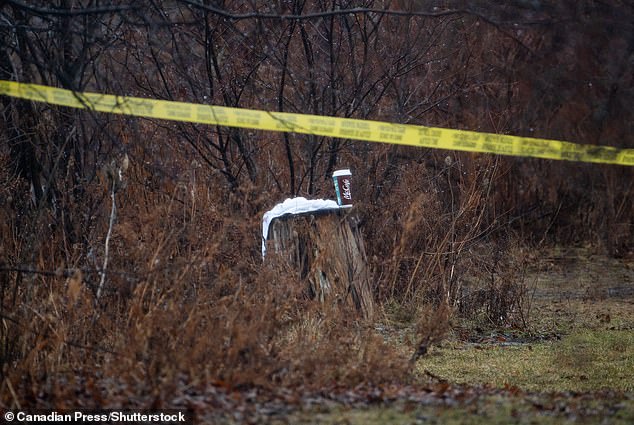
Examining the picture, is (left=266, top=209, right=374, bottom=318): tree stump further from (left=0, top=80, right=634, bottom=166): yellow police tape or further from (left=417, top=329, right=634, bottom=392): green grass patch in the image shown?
(left=0, top=80, right=634, bottom=166): yellow police tape

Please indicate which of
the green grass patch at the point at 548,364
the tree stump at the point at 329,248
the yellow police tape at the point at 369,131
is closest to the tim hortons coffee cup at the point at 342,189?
the tree stump at the point at 329,248

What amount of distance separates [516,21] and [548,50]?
407 mm

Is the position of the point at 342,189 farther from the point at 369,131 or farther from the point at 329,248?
the point at 369,131

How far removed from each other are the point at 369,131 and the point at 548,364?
8.09ft

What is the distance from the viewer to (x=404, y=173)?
11.5 metres

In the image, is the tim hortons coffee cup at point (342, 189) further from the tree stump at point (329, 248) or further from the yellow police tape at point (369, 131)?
the yellow police tape at point (369, 131)

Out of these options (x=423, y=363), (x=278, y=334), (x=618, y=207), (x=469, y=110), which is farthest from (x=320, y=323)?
(x=618, y=207)

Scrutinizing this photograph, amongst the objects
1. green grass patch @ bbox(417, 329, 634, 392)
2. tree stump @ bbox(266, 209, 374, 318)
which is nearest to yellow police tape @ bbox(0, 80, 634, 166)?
tree stump @ bbox(266, 209, 374, 318)

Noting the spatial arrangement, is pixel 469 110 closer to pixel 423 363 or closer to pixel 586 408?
pixel 423 363

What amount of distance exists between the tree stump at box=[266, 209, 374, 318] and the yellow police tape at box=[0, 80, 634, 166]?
1281mm

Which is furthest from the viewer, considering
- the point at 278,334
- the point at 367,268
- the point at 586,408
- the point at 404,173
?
the point at 404,173

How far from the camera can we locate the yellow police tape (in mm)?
6938

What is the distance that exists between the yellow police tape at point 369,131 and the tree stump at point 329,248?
128 cm

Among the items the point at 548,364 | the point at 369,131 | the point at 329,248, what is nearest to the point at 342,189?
the point at 329,248
